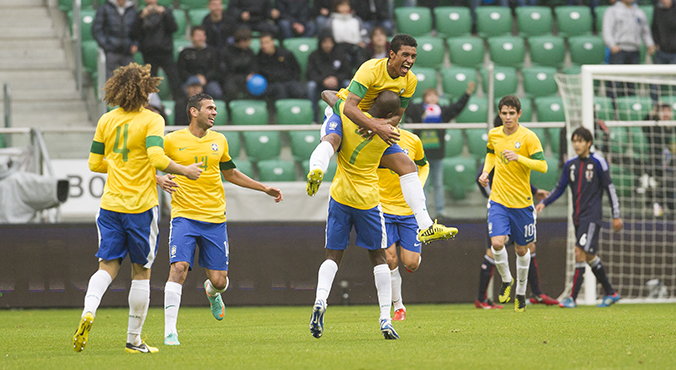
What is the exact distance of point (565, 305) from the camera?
1103 centimetres

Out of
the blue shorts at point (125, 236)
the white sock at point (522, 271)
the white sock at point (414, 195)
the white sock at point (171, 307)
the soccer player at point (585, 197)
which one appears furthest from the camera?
the soccer player at point (585, 197)

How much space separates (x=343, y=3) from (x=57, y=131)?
568cm

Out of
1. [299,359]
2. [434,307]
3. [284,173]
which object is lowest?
[434,307]

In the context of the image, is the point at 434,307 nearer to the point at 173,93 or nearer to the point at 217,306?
the point at 217,306

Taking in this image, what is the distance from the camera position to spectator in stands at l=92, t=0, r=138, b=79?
14078 mm

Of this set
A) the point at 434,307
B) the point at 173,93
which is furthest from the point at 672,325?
the point at 173,93

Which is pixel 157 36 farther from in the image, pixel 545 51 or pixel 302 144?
pixel 545 51

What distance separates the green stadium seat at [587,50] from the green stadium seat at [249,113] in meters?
6.35

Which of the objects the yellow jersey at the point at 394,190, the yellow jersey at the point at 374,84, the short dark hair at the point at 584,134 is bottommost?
the yellow jersey at the point at 394,190

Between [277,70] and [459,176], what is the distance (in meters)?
4.08

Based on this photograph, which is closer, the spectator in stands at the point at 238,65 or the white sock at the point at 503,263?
the white sock at the point at 503,263

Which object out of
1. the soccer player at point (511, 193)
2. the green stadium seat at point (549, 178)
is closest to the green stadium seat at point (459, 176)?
the green stadium seat at point (549, 178)

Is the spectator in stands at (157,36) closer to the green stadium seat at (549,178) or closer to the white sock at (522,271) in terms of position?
the green stadium seat at (549,178)

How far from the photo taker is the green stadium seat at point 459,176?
11609 millimetres
